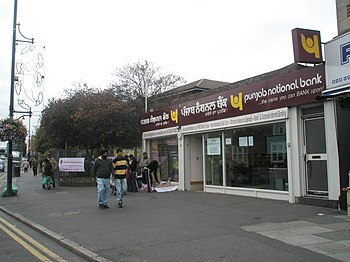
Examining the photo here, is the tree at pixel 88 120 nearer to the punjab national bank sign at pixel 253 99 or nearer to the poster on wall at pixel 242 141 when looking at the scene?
the punjab national bank sign at pixel 253 99

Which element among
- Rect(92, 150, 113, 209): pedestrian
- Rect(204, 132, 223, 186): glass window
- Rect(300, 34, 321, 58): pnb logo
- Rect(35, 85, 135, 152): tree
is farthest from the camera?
Rect(35, 85, 135, 152): tree

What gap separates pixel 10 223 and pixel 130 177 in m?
6.73

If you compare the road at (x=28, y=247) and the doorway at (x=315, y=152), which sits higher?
the doorway at (x=315, y=152)

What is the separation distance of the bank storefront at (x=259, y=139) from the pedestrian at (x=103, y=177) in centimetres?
464

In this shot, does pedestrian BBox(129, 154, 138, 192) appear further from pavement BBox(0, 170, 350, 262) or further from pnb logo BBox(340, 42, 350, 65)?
pnb logo BBox(340, 42, 350, 65)

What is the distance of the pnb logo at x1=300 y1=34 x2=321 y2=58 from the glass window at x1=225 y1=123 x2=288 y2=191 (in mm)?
2347

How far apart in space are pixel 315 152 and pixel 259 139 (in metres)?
2.43

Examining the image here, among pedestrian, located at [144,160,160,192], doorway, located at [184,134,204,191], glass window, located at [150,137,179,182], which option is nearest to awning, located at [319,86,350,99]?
doorway, located at [184,134,204,191]

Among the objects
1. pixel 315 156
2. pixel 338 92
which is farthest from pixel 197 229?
pixel 315 156

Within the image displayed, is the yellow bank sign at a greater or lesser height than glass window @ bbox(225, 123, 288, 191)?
greater

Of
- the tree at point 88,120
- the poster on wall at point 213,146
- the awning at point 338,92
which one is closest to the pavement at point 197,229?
the poster on wall at point 213,146

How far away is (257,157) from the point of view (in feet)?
42.7

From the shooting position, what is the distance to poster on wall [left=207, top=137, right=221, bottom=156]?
14.8m

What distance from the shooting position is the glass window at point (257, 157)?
12.0 metres
